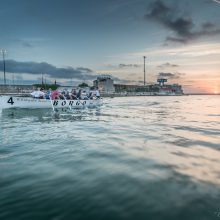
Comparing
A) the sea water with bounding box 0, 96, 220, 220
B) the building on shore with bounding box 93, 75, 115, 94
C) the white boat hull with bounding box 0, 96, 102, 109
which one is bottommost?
the sea water with bounding box 0, 96, 220, 220

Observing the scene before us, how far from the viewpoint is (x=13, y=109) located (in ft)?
99.8

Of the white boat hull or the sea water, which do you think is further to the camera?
the white boat hull

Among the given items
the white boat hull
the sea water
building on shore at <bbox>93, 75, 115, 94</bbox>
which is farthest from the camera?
building on shore at <bbox>93, 75, 115, 94</bbox>

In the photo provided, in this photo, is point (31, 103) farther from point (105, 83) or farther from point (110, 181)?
point (105, 83)

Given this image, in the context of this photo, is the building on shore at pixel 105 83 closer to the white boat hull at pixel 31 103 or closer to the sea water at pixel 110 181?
the white boat hull at pixel 31 103

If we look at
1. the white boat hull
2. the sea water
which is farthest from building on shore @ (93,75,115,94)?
the sea water

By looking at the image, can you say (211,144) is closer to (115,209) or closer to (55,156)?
(55,156)

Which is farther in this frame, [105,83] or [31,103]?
[105,83]

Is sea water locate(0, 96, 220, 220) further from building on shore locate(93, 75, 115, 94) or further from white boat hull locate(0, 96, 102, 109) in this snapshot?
building on shore locate(93, 75, 115, 94)

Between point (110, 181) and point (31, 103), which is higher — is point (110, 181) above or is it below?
below

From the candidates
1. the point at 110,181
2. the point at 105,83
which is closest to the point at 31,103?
Result: the point at 110,181

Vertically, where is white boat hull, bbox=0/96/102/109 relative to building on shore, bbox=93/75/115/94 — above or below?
below

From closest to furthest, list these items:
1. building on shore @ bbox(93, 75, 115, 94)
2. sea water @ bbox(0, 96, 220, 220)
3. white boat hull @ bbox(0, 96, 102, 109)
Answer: sea water @ bbox(0, 96, 220, 220) < white boat hull @ bbox(0, 96, 102, 109) < building on shore @ bbox(93, 75, 115, 94)

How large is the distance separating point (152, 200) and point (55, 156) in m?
4.48
